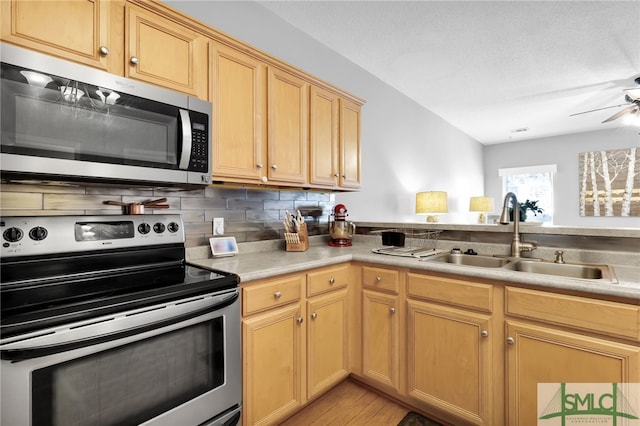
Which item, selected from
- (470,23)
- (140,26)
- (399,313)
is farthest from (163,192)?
(470,23)

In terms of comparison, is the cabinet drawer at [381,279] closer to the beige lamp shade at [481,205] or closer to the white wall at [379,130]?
the white wall at [379,130]

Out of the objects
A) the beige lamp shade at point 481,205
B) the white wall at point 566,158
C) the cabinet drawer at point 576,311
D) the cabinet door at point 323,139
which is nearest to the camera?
the cabinet drawer at point 576,311

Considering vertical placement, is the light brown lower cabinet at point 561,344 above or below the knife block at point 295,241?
below

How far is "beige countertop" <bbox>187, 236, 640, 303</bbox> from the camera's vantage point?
1213mm

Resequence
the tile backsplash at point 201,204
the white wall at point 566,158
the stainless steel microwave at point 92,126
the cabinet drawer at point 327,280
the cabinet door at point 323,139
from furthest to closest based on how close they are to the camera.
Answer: the white wall at point 566,158, the cabinet door at point 323,139, the cabinet drawer at point 327,280, the tile backsplash at point 201,204, the stainless steel microwave at point 92,126

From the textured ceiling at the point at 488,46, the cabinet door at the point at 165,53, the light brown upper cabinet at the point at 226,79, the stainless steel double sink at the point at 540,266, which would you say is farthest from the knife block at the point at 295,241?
the textured ceiling at the point at 488,46

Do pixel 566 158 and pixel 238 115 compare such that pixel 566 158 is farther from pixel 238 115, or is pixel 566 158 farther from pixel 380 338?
pixel 238 115

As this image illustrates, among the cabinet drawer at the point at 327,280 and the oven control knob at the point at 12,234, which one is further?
the cabinet drawer at the point at 327,280

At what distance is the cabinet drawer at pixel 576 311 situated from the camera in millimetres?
1136

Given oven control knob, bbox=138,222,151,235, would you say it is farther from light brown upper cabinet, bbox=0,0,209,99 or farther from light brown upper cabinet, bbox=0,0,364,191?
light brown upper cabinet, bbox=0,0,209,99

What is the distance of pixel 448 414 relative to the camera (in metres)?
1.61

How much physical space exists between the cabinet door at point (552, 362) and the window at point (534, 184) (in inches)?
214

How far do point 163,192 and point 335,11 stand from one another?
6.06 feet

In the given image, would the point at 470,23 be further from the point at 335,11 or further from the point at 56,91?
the point at 56,91
